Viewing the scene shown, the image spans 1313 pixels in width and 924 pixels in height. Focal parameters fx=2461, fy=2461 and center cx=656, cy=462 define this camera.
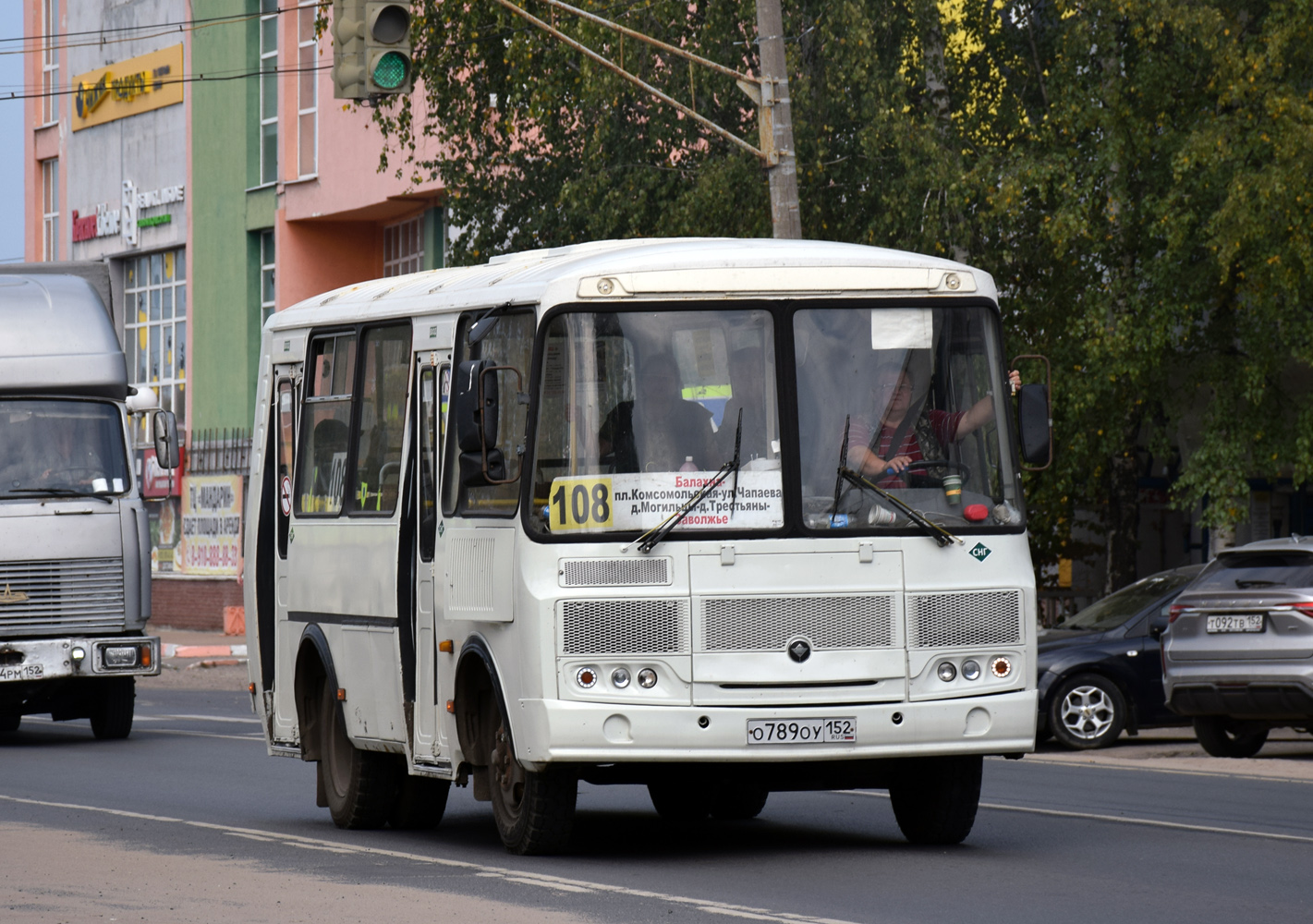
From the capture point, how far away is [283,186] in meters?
44.5

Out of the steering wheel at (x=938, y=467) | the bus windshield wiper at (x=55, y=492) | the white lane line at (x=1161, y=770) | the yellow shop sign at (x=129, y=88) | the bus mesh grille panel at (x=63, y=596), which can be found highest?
the yellow shop sign at (x=129, y=88)

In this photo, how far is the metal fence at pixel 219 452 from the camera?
144 feet

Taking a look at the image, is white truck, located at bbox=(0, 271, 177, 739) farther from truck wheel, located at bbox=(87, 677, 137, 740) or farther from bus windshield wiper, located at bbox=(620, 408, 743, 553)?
bus windshield wiper, located at bbox=(620, 408, 743, 553)

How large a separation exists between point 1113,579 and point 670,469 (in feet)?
53.7

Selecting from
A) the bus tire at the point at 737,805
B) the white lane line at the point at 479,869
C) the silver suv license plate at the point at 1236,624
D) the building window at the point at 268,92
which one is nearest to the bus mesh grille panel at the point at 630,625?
the white lane line at the point at 479,869

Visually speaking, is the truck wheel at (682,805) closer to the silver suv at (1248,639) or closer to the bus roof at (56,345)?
the silver suv at (1248,639)

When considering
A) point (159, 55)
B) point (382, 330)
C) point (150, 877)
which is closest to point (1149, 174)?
point (382, 330)

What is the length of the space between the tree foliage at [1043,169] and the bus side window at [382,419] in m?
10.5

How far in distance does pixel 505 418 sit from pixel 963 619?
2280mm

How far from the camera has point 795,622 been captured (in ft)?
35.7

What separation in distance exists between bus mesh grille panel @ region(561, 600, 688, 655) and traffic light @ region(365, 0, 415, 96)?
6157mm

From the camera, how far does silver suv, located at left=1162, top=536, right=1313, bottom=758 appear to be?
1778 cm

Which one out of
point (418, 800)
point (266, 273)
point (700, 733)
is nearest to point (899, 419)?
point (700, 733)

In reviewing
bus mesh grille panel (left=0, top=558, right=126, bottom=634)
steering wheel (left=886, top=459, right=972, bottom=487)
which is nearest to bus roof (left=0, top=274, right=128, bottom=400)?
bus mesh grille panel (left=0, top=558, right=126, bottom=634)
